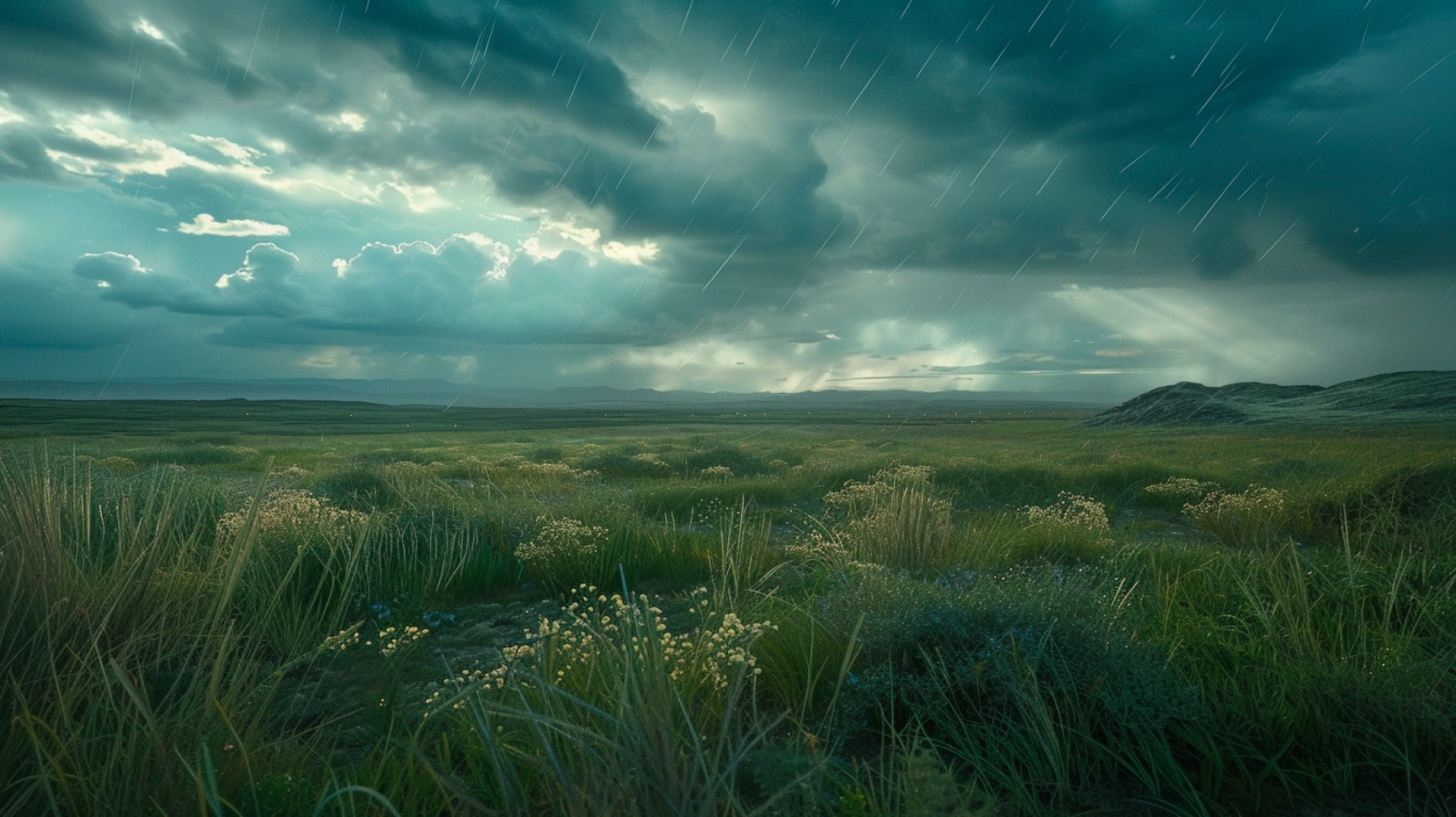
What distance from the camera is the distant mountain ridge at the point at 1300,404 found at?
18797mm

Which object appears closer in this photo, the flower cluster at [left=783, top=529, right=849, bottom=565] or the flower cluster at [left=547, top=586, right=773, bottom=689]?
the flower cluster at [left=547, top=586, right=773, bottom=689]

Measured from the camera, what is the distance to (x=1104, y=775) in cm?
301

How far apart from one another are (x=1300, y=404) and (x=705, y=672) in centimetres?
3705

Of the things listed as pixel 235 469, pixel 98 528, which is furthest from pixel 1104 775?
pixel 235 469

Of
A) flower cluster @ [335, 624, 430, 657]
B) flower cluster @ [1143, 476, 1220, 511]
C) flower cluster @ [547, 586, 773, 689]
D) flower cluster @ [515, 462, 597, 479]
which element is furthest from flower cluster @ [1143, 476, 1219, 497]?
flower cluster @ [335, 624, 430, 657]

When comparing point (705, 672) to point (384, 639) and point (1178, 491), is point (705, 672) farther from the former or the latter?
point (1178, 491)

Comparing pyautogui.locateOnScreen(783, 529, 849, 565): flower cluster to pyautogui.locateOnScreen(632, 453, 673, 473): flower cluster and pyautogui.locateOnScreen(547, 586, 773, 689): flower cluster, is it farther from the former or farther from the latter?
pyautogui.locateOnScreen(632, 453, 673, 473): flower cluster

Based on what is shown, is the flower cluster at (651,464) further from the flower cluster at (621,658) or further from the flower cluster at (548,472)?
the flower cluster at (621,658)

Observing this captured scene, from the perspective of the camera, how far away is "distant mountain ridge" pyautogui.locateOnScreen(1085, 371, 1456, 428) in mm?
18797

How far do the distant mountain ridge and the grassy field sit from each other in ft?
48.5

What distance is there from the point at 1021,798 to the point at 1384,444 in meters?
13.7

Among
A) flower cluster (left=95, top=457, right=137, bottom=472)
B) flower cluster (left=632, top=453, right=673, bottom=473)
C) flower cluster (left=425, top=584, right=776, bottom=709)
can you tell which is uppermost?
flower cluster (left=425, top=584, right=776, bottom=709)

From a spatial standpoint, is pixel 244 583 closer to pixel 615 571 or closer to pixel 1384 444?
pixel 615 571

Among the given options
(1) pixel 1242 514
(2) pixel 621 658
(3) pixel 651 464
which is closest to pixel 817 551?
(2) pixel 621 658
